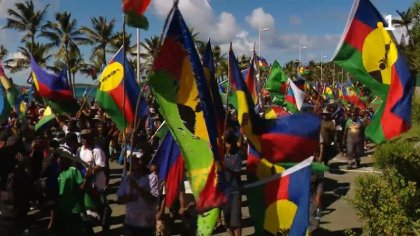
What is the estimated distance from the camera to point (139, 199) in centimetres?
560

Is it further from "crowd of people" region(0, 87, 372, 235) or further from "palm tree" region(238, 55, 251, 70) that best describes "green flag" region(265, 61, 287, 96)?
"palm tree" region(238, 55, 251, 70)

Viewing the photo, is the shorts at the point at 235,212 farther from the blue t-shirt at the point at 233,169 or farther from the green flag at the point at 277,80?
the green flag at the point at 277,80

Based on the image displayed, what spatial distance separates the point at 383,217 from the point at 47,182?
3681mm

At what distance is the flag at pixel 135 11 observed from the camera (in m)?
5.39

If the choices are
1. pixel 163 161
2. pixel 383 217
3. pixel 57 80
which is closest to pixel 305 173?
pixel 383 217

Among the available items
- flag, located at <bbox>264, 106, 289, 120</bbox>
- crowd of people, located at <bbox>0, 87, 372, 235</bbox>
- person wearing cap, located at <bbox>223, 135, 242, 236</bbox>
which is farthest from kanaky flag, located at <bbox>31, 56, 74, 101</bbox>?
person wearing cap, located at <bbox>223, 135, 242, 236</bbox>

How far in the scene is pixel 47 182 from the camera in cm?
606

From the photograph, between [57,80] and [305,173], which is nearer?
[305,173]

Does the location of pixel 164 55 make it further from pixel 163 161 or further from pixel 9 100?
pixel 9 100

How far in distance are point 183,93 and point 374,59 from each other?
95.2 inches

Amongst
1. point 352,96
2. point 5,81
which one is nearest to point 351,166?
point 5,81

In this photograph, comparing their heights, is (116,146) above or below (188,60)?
below

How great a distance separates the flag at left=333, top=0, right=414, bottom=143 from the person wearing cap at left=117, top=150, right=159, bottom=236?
241 cm

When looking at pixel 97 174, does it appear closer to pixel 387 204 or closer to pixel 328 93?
pixel 387 204
